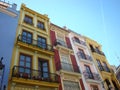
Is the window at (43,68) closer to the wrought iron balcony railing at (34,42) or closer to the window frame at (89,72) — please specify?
the wrought iron balcony railing at (34,42)

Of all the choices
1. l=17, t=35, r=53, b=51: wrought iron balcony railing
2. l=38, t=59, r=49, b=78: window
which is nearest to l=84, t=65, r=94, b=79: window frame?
l=17, t=35, r=53, b=51: wrought iron balcony railing

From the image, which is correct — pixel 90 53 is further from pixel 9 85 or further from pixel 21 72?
pixel 9 85

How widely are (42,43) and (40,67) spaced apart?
305cm

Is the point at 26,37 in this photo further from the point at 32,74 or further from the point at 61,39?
the point at 61,39

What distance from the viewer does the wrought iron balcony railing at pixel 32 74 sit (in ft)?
33.6

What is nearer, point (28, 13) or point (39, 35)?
point (39, 35)

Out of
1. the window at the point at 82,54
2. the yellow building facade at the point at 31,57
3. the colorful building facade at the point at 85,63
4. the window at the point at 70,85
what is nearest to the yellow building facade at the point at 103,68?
the colorful building facade at the point at 85,63

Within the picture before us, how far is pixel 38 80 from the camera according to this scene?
1081 centimetres

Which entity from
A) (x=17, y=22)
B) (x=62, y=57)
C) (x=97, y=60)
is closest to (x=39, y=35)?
(x=17, y=22)

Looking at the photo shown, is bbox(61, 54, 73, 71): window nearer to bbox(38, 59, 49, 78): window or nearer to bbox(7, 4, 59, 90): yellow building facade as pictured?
bbox(7, 4, 59, 90): yellow building facade

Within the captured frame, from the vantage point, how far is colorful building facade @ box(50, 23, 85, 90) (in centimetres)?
1334

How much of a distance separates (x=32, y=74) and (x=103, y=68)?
1266 centimetres

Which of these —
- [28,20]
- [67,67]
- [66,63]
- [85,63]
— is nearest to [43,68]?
[67,67]

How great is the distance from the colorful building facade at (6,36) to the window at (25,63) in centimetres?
105
